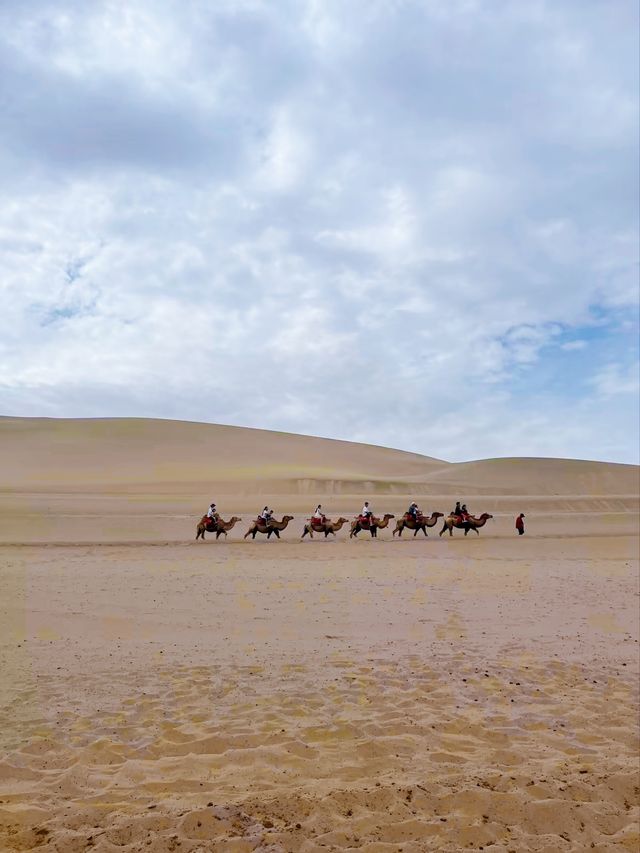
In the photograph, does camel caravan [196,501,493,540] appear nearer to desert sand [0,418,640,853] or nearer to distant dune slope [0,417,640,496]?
desert sand [0,418,640,853]

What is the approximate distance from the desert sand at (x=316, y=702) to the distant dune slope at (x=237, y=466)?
143 ft

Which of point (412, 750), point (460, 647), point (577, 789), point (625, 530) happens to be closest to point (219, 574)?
point (460, 647)

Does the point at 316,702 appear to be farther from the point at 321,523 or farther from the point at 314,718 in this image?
the point at 321,523

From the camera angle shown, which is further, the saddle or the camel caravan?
the saddle

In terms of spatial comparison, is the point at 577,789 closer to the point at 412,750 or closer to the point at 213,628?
the point at 412,750

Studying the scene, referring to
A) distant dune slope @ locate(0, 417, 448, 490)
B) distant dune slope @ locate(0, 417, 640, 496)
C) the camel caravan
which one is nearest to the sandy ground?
the camel caravan

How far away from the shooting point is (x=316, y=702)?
770 cm

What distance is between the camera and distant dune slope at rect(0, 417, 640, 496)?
6562 cm

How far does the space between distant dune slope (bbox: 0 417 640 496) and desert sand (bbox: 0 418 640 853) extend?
143ft

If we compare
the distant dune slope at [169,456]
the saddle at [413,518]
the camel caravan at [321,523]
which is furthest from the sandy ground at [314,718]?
the distant dune slope at [169,456]

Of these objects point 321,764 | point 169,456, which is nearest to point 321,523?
point 321,764

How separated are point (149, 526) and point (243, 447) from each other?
5869cm

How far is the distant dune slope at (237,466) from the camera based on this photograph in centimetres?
6562

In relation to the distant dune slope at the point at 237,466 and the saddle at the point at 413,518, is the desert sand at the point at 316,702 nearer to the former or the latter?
the saddle at the point at 413,518
